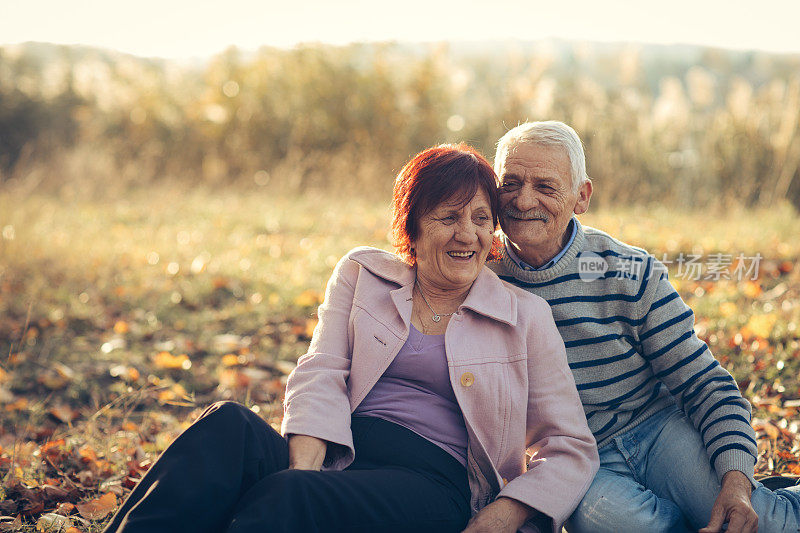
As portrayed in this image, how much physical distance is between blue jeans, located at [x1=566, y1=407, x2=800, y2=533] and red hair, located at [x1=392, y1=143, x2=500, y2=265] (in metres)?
0.93

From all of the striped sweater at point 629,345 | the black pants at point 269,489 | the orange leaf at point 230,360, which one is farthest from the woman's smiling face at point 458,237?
the orange leaf at point 230,360

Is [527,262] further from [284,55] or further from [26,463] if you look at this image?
[284,55]

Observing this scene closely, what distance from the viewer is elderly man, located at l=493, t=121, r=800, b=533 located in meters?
2.42

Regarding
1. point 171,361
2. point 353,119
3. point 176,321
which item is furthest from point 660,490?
point 353,119

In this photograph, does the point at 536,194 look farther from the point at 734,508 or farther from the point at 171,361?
the point at 171,361

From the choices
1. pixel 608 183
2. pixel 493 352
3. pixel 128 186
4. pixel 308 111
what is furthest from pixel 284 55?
pixel 493 352

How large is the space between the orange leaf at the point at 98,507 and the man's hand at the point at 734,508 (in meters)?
2.06

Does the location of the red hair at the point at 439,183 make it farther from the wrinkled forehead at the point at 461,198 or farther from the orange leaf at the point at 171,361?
the orange leaf at the point at 171,361

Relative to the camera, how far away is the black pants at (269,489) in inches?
78.1

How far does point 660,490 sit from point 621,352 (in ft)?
1.60

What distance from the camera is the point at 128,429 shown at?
12.0ft

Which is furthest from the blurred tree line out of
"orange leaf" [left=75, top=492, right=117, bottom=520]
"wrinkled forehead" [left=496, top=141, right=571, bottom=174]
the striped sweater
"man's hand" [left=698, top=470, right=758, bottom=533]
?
"orange leaf" [left=75, top=492, right=117, bottom=520]

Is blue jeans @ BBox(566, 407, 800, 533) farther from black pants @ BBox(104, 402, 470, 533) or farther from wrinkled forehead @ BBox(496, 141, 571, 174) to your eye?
wrinkled forehead @ BBox(496, 141, 571, 174)

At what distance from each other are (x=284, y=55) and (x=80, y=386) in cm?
803
